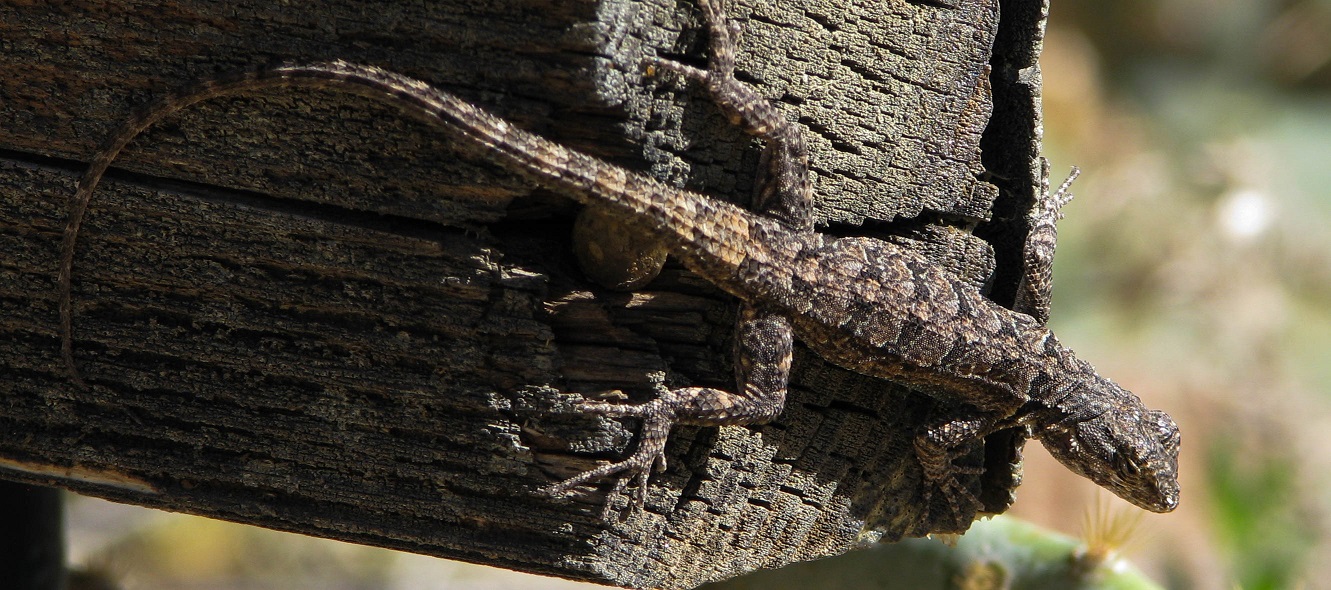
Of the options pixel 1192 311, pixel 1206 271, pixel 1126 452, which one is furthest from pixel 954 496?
pixel 1192 311

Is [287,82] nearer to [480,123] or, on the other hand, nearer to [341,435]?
[480,123]

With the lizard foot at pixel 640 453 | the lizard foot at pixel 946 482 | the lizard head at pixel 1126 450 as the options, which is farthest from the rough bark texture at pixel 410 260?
the lizard head at pixel 1126 450

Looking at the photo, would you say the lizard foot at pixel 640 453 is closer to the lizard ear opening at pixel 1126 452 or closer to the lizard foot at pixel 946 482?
the lizard foot at pixel 946 482

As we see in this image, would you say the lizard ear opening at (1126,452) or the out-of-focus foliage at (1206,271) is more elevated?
the out-of-focus foliage at (1206,271)

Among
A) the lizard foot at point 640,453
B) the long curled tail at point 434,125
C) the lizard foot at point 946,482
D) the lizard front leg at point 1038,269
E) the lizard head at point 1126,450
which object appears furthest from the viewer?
the lizard head at point 1126,450

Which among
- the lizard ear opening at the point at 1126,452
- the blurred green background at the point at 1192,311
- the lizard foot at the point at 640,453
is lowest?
the lizard foot at the point at 640,453

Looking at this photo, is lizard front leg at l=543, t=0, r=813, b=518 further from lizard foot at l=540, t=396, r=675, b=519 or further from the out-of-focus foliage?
the out-of-focus foliage
